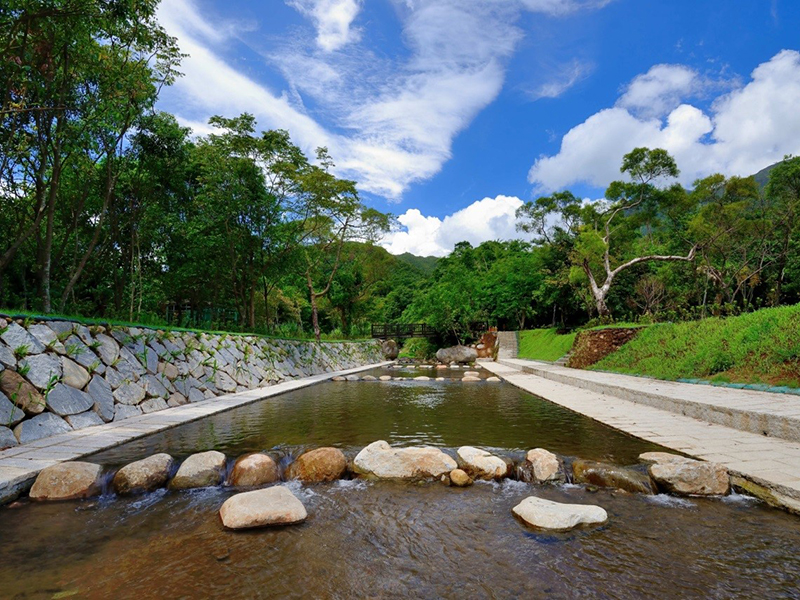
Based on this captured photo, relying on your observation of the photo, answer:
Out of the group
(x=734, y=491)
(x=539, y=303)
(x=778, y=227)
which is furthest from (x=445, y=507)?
(x=539, y=303)

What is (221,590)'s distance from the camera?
2232 mm

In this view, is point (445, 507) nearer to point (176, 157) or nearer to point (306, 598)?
point (306, 598)

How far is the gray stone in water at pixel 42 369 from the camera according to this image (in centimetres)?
532

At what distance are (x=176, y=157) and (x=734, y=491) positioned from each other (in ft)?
49.8

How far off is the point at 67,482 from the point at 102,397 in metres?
3.22

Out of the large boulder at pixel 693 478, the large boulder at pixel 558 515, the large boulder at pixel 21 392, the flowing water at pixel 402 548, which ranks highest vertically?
the large boulder at pixel 21 392

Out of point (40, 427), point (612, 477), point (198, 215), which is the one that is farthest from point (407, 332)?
point (612, 477)

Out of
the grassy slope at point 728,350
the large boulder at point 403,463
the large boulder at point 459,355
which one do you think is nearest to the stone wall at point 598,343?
the grassy slope at point 728,350

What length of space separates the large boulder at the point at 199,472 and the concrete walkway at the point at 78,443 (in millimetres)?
1248

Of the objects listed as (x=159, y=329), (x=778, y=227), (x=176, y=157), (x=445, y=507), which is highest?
(x=176, y=157)

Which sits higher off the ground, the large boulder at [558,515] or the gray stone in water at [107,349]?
the gray stone in water at [107,349]

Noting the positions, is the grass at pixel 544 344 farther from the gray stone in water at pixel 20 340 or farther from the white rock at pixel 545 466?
the gray stone in water at pixel 20 340

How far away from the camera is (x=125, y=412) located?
6.62 meters

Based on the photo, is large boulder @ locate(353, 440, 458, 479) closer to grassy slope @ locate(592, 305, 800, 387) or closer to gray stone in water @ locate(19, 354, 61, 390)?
gray stone in water @ locate(19, 354, 61, 390)
